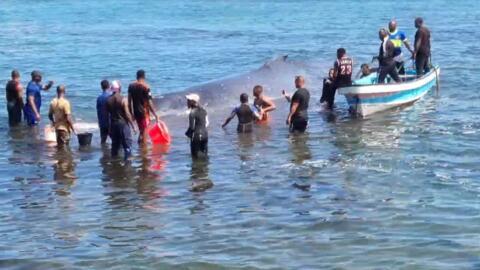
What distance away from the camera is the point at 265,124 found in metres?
24.1

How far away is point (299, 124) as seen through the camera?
74.3ft

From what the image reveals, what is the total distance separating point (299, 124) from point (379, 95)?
349 centimetres

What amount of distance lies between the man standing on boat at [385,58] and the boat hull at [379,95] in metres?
0.47

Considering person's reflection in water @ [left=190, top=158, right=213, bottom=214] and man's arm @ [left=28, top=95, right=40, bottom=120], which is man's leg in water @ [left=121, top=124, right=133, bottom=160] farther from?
man's arm @ [left=28, top=95, right=40, bottom=120]

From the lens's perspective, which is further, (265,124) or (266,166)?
(265,124)

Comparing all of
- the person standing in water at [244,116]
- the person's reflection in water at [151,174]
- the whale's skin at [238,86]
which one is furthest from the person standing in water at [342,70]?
Result: the person's reflection in water at [151,174]

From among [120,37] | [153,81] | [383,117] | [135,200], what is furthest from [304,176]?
[120,37]

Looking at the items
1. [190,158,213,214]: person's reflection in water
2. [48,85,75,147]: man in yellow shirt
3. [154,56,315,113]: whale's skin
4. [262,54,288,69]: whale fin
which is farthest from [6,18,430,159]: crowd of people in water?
[262,54,288,69]: whale fin

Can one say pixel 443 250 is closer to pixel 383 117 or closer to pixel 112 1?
pixel 383 117

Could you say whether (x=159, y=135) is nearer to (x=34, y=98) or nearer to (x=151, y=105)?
(x=151, y=105)

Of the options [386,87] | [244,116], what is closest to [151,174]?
[244,116]

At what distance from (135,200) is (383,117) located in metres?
10.3

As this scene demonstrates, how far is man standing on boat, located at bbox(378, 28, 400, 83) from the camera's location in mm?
25281

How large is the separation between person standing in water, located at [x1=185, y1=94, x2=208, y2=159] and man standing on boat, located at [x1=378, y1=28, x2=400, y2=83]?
25.6 feet
